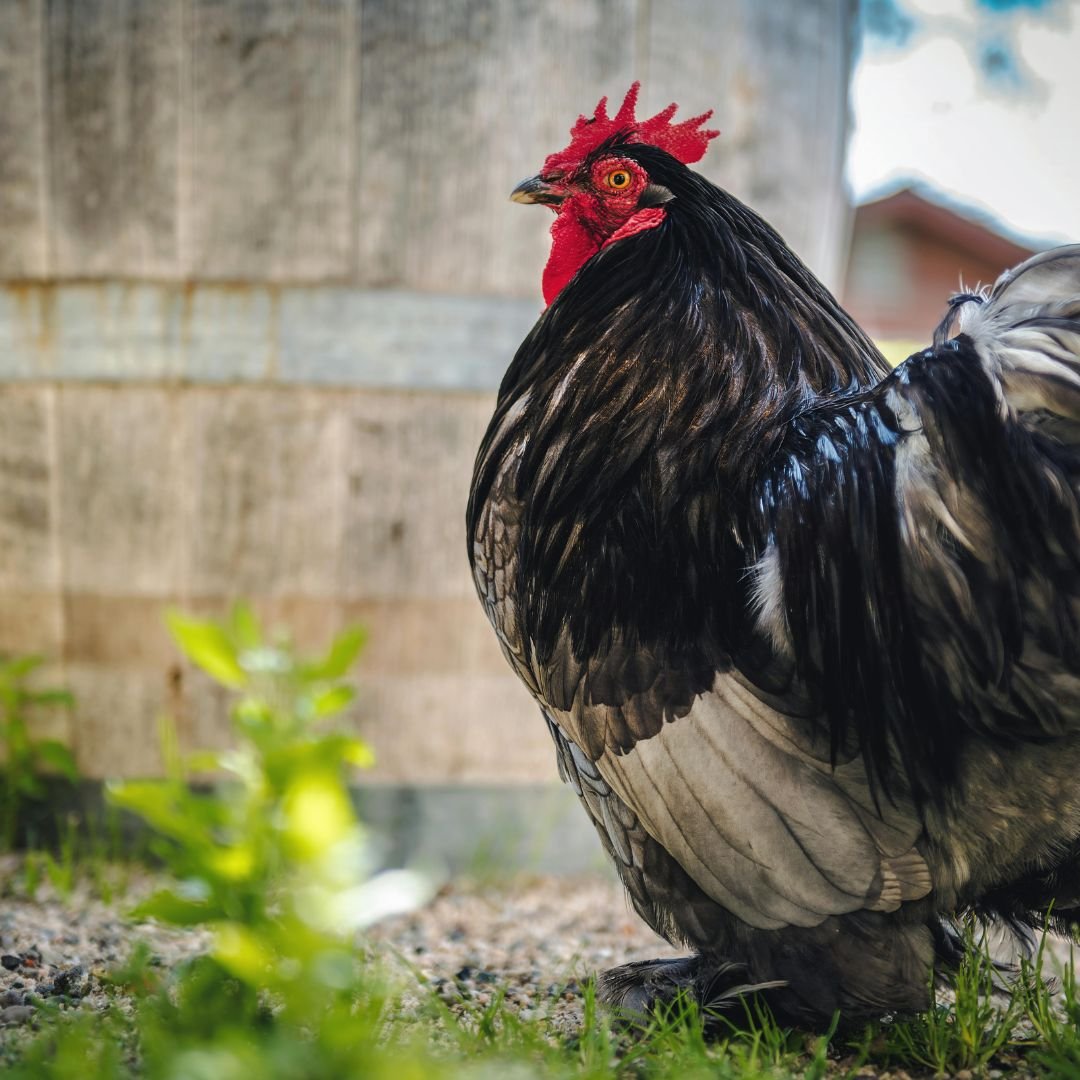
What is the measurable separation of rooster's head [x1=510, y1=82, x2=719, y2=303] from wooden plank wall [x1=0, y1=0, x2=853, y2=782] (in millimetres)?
879

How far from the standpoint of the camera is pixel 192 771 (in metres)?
3.03

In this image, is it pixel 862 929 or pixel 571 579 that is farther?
pixel 571 579

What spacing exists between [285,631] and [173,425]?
0.69 metres

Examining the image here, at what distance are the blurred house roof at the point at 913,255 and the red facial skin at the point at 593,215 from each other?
47.3 ft

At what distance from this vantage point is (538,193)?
2104 mm

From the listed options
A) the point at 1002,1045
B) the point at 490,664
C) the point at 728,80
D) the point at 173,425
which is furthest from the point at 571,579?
the point at 728,80

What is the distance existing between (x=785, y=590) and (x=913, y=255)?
16.7 metres

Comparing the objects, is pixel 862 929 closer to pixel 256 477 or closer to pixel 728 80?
pixel 256 477

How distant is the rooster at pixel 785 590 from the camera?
1536 millimetres

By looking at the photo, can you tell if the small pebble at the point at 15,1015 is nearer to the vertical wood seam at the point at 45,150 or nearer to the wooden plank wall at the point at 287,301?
the wooden plank wall at the point at 287,301

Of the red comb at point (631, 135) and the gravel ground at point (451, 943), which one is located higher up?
the red comb at point (631, 135)

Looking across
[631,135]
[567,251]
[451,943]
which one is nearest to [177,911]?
[451,943]

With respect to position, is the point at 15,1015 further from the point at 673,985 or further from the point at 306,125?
the point at 306,125

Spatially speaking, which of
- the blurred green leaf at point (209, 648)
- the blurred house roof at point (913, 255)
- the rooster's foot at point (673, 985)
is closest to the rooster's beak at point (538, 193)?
the blurred green leaf at point (209, 648)
